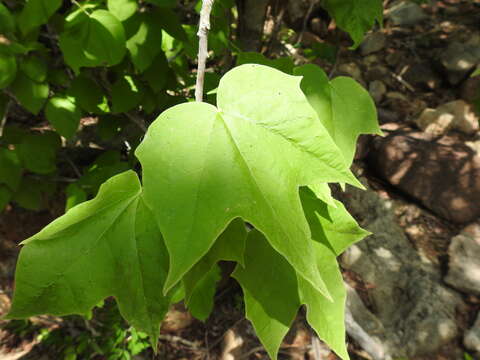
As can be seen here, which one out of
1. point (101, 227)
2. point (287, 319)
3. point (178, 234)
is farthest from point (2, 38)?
point (287, 319)

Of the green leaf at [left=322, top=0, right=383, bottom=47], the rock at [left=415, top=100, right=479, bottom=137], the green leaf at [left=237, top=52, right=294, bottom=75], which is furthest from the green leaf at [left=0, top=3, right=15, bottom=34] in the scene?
the rock at [left=415, top=100, right=479, bottom=137]

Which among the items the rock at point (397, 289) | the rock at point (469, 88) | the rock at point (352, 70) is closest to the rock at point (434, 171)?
the rock at point (397, 289)

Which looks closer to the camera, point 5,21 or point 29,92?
point 5,21

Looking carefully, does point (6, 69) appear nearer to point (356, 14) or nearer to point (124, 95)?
point (124, 95)

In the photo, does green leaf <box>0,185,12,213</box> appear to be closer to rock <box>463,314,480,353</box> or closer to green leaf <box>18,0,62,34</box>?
green leaf <box>18,0,62,34</box>

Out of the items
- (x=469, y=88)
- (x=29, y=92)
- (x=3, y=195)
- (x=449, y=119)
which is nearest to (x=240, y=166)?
(x=29, y=92)
